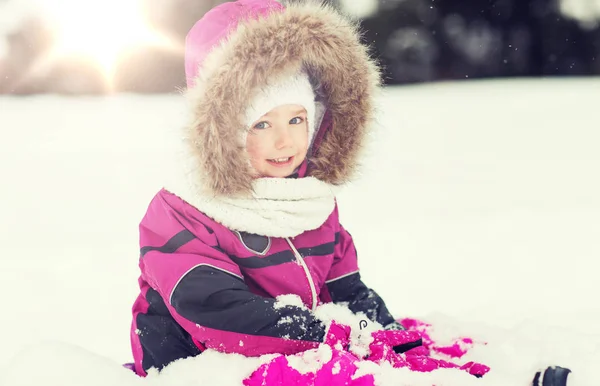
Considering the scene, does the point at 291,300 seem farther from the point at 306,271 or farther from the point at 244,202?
the point at 244,202

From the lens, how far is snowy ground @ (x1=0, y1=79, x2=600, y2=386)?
1399mm

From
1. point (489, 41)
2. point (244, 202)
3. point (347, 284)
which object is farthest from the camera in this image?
point (489, 41)

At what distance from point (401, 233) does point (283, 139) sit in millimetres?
1661

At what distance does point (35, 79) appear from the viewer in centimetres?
737

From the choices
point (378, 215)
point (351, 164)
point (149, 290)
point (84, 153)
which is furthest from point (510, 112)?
point (149, 290)

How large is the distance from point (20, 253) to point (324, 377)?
1.98 metres

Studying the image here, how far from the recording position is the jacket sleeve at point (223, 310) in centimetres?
120

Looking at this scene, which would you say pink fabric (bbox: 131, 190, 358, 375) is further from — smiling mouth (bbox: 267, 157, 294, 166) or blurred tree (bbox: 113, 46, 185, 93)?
blurred tree (bbox: 113, 46, 185, 93)

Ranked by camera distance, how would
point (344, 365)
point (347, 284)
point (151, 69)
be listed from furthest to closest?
point (151, 69)
point (347, 284)
point (344, 365)

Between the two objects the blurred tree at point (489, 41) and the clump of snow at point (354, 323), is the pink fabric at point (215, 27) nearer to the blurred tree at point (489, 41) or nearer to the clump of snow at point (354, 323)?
the clump of snow at point (354, 323)

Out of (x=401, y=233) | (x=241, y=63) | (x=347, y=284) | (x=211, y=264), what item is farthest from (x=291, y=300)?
(x=401, y=233)

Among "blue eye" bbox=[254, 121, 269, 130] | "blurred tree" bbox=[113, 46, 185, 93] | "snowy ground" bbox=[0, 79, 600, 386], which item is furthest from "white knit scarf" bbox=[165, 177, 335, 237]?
"blurred tree" bbox=[113, 46, 185, 93]

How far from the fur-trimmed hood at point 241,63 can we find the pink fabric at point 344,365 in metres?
0.35

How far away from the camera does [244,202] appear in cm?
131
